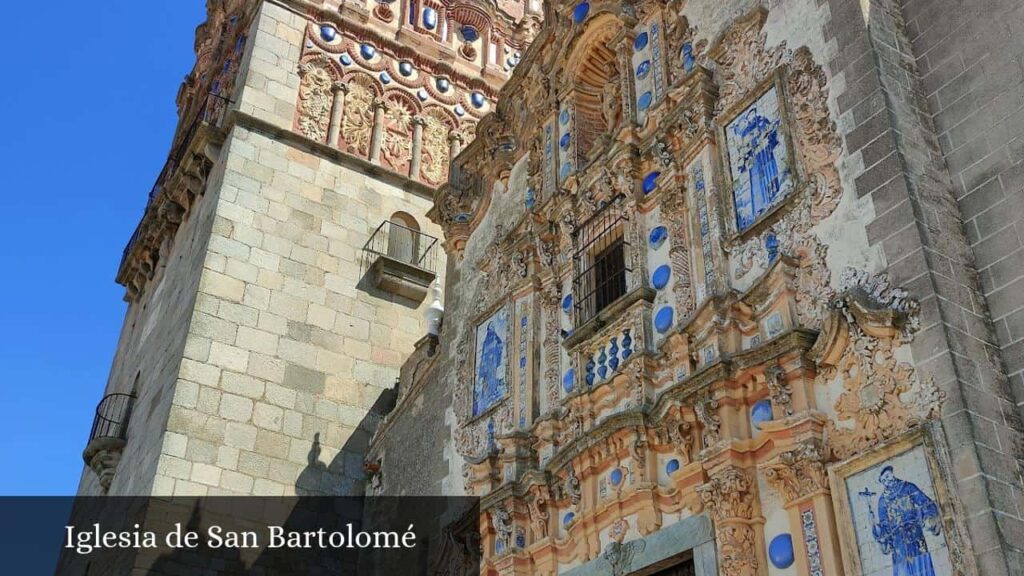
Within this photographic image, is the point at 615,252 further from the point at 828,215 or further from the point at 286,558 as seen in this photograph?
the point at 286,558

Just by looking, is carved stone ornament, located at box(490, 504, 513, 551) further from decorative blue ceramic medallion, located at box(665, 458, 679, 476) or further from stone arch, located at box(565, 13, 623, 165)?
stone arch, located at box(565, 13, 623, 165)

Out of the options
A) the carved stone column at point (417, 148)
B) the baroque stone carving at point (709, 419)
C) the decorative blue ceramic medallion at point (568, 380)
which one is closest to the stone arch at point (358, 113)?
the carved stone column at point (417, 148)

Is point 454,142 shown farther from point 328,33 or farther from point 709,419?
point 709,419

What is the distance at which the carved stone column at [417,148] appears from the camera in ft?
57.9

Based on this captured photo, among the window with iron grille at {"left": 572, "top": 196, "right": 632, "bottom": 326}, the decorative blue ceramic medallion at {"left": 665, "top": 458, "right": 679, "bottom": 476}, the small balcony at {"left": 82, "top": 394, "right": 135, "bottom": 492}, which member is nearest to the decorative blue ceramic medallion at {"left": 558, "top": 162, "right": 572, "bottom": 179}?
the window with iron grille at {"left": 572, "top": 196, "right": 632, "bottom": 326}

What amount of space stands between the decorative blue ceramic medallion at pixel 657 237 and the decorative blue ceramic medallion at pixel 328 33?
10.1m

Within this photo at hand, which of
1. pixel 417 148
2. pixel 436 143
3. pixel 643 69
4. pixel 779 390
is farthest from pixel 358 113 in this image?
pixel 779 390

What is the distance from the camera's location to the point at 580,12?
40.3 feet

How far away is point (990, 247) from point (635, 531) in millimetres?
3548

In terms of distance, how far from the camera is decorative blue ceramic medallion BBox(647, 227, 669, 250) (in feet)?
30.9

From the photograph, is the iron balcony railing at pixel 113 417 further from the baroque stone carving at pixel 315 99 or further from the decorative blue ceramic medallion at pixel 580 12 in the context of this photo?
the decorative blue ceramic medallion at pixel 580 12

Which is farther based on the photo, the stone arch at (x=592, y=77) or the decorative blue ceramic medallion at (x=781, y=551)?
the stone arch at (x=592, y=77)

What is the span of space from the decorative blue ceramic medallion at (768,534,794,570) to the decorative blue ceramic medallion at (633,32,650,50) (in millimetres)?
5896

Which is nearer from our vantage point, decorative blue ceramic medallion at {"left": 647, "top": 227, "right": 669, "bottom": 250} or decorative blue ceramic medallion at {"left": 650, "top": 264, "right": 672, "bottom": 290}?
decorative blue ceramic medallion at {"left": 650, "top": 264, "right": 672, "bottom": 290}
